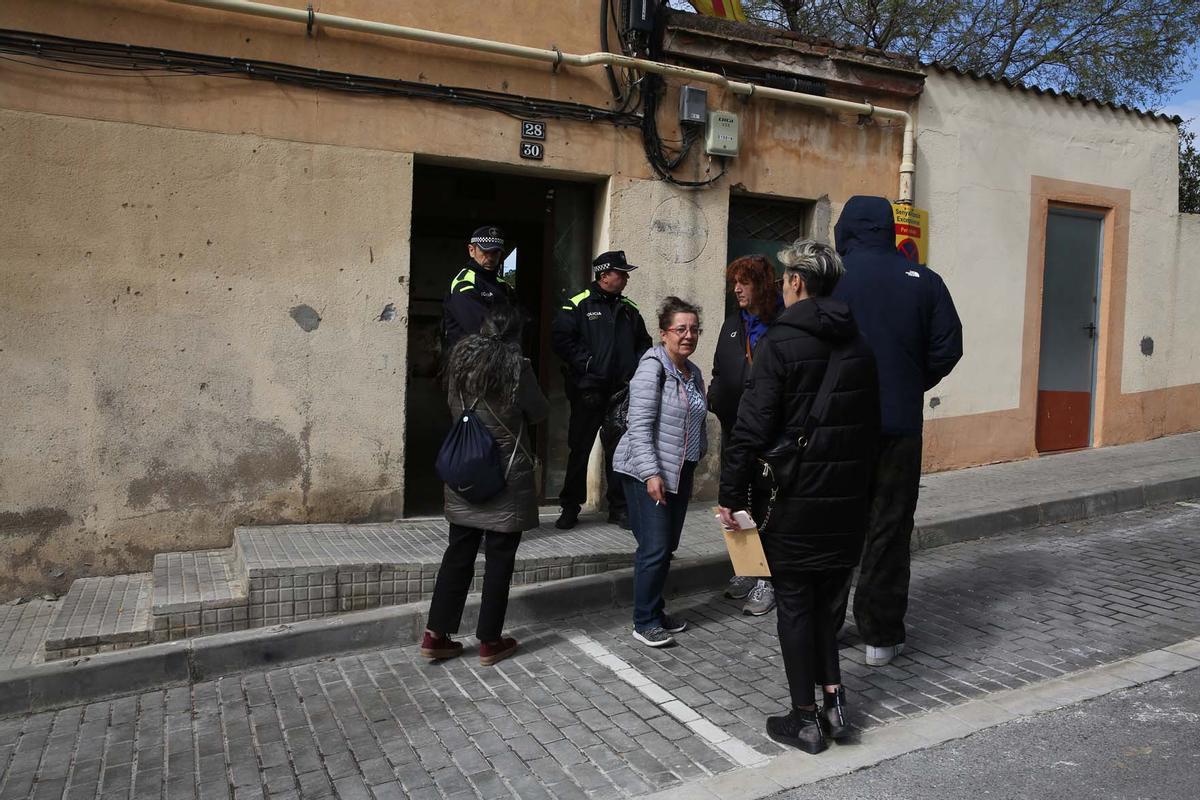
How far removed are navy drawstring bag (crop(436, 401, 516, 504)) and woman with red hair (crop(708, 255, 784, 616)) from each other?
4.63ft

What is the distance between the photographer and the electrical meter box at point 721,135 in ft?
25.3

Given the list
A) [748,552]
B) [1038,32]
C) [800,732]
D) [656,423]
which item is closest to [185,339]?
[656,423]

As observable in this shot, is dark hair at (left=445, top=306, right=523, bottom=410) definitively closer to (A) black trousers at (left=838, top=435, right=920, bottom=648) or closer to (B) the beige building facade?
A: (A) black trousers at (left=838, top=435, right=920, bottom=648)

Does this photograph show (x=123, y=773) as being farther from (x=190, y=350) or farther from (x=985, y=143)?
(x=985, y=143)

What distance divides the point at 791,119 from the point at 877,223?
3.85 meters

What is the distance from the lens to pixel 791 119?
27.0ft

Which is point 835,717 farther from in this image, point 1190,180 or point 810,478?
point 1190,180

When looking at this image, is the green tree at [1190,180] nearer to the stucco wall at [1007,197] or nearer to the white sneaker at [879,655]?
the stucco wall at [1007,197]

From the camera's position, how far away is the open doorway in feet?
25.3

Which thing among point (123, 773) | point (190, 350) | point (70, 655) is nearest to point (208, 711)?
point (123, 773)

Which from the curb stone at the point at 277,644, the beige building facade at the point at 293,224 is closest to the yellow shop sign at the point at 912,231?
the beige building facade at the point at 293,224

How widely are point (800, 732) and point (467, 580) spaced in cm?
183

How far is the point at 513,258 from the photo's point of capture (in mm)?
8070

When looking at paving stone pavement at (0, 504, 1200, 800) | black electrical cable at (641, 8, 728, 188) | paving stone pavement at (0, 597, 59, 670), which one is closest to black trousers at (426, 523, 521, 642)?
paving stone pavement at (0, 504, 1200, 800)
